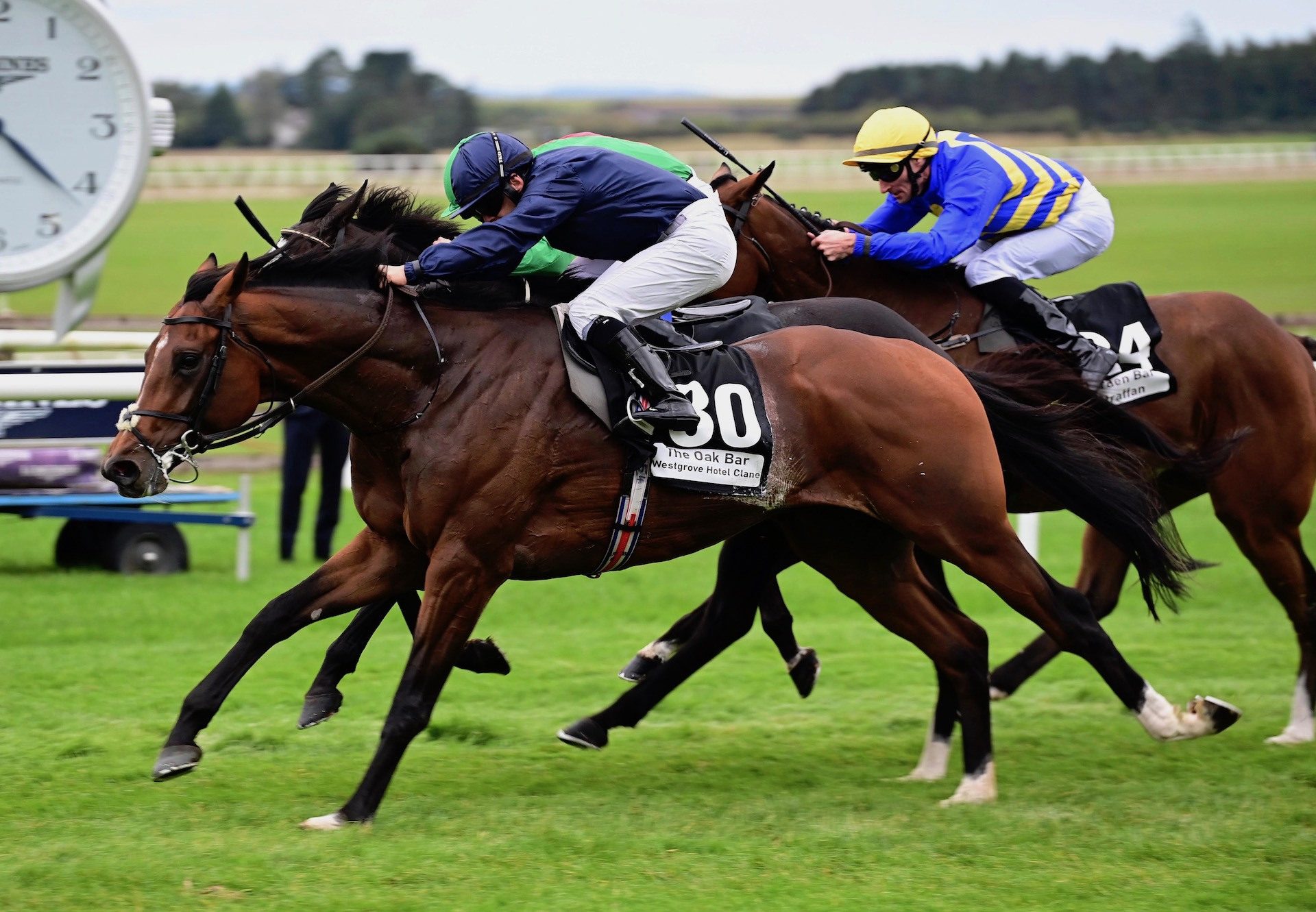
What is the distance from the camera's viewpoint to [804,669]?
5.91 metres

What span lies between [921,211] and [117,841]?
142 inches

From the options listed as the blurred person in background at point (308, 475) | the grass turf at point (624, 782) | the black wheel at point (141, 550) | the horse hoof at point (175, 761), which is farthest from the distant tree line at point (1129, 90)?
the horse hoof at point (175, 761)

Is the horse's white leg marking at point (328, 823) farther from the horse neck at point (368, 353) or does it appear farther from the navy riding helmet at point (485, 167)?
the navy riding helmet at point (485, 167)

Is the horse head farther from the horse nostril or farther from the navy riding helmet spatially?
the navy riding helmet

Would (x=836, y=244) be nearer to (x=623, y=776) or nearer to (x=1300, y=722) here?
(x=623, y=776)

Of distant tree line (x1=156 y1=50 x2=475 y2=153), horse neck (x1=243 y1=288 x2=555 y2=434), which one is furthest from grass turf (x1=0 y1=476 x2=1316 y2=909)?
distant tree line (x1=156 y1=50 x2=475 y2=153)

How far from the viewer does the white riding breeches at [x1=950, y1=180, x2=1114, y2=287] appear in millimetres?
5887

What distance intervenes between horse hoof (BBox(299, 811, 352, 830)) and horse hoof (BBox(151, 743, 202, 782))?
0.38 m

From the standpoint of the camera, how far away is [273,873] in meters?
3.96

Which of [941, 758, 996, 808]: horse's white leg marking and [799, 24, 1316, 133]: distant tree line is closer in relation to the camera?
[941, 758, 996, 808]: horse's white leg marking

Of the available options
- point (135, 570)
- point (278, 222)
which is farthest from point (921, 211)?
point (278, 222)

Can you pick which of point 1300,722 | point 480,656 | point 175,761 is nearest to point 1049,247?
point 1300,722

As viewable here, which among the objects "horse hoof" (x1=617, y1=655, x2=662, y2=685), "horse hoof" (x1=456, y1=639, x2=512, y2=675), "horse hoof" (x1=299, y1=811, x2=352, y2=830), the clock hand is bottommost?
"horse hoof" (x1=617, y1=655, x2=662, y2=685)

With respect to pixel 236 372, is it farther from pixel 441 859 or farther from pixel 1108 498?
pixel 1108 498
